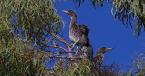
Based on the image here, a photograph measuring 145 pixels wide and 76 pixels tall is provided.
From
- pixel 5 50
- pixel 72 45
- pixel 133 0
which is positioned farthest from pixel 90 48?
pixel 5 50

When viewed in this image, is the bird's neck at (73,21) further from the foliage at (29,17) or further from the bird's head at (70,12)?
the foliage at (29,17)

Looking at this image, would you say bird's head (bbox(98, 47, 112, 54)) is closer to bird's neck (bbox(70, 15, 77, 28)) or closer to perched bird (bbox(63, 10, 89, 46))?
perched bird (bbox(63, 10, 89, 46))

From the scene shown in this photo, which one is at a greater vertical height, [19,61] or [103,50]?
[103,50]

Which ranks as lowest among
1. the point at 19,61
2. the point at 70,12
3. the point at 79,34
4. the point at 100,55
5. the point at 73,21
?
the point at 19,61

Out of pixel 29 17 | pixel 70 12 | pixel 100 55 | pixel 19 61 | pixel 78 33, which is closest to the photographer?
pixel 19 61

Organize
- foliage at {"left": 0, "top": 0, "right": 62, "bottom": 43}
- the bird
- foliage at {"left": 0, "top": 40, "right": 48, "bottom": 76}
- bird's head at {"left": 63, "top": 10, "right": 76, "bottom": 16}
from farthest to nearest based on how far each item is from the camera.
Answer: bird's head at {"left": 63, "top": 10, "right": 76, "bottom": 16}
the bird
foliage at {"left": 0, "top": 0, "right": 62, "bottom": 43}
foliage at {"left": 0, "top": 40, "right": 48, "bottom": 76}

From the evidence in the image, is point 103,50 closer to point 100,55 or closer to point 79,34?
point 100,55

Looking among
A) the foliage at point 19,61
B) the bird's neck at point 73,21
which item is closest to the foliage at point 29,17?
the foliage at point 19,61

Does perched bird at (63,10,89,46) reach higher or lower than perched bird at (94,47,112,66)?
higher

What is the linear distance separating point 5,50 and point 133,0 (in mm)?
1539

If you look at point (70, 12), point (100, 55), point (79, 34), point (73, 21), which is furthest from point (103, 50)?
point (70, 12)

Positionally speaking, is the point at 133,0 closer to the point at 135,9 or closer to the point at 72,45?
the point at 135,9

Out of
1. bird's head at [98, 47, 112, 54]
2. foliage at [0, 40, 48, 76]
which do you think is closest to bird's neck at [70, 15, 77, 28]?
bird's head at [98, 47, 112, 54]

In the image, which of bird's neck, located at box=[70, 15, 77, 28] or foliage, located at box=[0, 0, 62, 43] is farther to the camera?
bird's neck, located at box=[70, 15, 77, 28]
